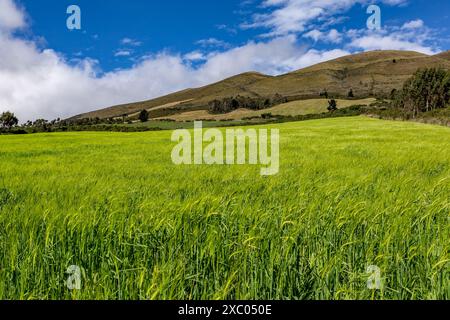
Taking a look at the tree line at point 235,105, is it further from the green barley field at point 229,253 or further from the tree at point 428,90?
the green barley field at point 229,253

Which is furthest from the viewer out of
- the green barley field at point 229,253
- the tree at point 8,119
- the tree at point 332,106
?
the tree at point 8,119

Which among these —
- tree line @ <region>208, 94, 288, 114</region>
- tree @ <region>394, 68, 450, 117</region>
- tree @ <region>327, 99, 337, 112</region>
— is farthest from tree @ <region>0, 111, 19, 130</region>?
tree @ <region>394, 68, 450, 117</region>

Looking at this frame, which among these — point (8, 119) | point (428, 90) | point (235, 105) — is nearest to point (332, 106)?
point (428, 90)

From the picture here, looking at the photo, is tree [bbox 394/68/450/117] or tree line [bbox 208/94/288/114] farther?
tree line [bbox 208/94/288/114]

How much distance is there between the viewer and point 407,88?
336 feet

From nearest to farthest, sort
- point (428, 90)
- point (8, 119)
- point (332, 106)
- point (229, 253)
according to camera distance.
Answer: point (229, 253) → point (428, 90) → point (332, 106) → point (8, 119)

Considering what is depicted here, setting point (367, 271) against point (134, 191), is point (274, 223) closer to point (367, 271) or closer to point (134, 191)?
point (367, 271)

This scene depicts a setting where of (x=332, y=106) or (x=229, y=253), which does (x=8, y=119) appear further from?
(x=229, y=253)

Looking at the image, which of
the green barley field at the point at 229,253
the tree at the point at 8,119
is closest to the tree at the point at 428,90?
the green barley field at the point at 229,253

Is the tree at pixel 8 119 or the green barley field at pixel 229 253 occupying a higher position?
the tree at pixel 8 119

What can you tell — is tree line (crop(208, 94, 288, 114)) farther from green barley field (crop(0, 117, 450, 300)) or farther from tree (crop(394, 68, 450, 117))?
green barley field (crop(0, 117, 450, 300))

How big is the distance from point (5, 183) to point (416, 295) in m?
8.83

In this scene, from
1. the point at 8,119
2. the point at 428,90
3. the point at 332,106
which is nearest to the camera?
the point at 428,90
